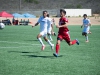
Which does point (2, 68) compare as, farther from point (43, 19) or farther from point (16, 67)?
point (43, 19)

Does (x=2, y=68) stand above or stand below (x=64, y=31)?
below

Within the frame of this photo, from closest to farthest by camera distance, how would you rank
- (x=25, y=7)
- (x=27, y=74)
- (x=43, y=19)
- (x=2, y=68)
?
(x=27, y=74) → (x=2, y=68) → (x=43, y=19) → (x=25, y=7)

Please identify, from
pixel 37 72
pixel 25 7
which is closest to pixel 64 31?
pixel 37 72

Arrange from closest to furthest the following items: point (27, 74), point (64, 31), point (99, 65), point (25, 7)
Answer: point (27, 74) < point (99, 65) < point (64, 31) < point (25, 7)

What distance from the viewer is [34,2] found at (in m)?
133

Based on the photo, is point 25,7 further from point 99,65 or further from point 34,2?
point 99,65

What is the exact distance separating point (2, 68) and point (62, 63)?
2.27 meters

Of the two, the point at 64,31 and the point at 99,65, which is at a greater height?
the point at 64,31

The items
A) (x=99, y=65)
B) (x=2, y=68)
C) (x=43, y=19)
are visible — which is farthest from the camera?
(x=43, y=19)

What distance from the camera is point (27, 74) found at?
29.5ft

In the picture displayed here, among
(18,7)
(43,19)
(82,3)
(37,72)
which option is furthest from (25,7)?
(37,72)

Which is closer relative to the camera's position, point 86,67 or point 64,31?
point 86,67

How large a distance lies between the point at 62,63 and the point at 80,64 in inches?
25.8

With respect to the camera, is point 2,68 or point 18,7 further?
point 18,7
